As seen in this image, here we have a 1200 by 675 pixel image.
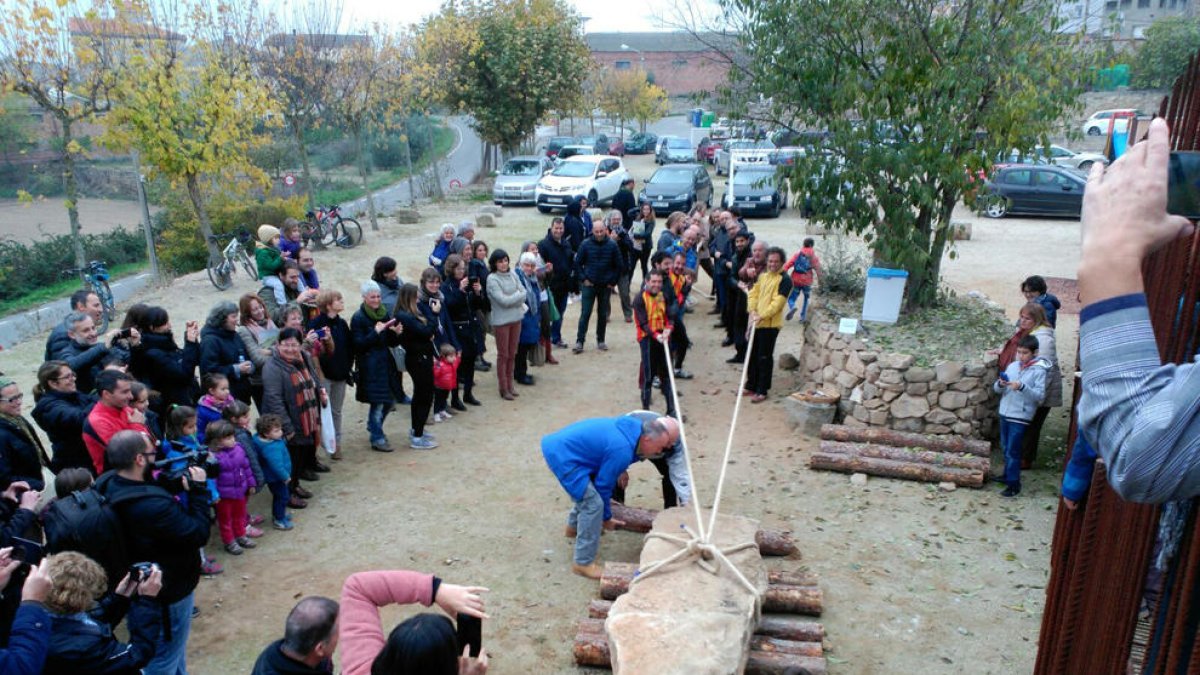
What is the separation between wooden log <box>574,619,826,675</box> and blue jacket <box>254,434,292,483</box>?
9.53 feet

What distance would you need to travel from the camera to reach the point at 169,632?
4.23m

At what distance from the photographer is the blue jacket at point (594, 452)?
553 centimetres

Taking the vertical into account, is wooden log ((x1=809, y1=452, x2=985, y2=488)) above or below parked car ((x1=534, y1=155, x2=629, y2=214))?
below

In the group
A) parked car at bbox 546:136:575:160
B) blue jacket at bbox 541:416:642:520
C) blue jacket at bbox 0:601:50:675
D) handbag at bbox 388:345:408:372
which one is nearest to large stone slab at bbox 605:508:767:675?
blue jacket at bbox 541:416:642:520

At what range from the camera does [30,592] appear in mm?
3229

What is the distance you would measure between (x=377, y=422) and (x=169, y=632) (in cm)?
382

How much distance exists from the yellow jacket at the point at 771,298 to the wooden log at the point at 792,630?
4.50 metres

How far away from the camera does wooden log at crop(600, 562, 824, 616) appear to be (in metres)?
5.20

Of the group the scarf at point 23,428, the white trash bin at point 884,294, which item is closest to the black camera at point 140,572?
the scarf at point 23,428

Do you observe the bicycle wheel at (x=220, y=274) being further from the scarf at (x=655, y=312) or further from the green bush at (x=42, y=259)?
the scarf at (x=655, y=312)

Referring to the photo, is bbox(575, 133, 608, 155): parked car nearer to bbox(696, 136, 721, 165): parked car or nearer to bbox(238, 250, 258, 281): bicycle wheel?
bbox(696, 136, 721, 165): parked car

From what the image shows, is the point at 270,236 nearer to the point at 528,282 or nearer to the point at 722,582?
the point at 528,282

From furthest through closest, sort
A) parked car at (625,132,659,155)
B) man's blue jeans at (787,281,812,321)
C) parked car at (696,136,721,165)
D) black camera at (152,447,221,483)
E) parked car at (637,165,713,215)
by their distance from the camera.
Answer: parked car at (625,132,659,155), parked car at (696,136,721,165), parked car at (637,165,713,215), man's blue jeans at (787,281,812,321), black camera at (152,447,221,483)

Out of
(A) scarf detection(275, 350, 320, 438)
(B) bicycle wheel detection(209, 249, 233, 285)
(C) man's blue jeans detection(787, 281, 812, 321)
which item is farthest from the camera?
(B) bicycle wheel detection(209, 249, 233, 285)
